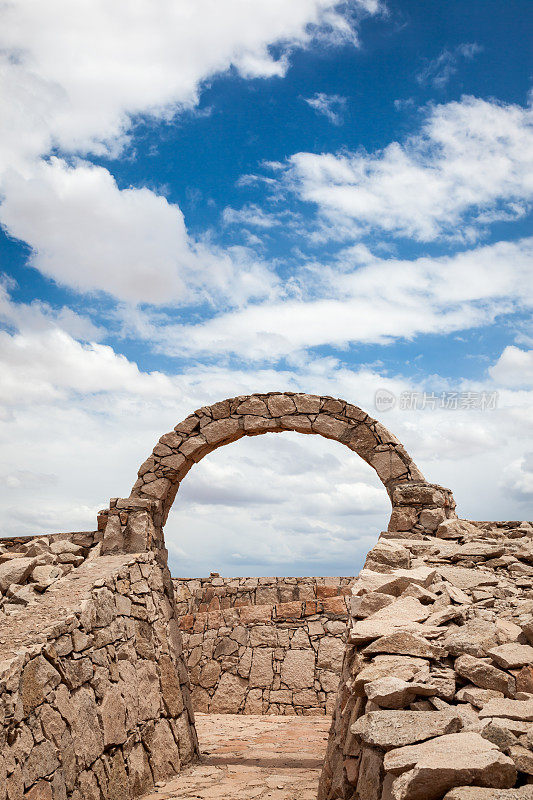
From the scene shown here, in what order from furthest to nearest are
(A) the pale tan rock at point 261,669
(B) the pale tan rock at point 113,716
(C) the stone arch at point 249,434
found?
(A) the pale tan rock at point 261,669 < (C) the stone arch at point 249,434 < (B) the pale tan rock at point 113,716

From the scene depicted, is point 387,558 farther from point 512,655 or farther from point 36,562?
point 36,562

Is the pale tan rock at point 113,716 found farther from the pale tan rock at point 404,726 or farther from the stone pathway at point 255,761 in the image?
the pale tan rock at point 404,726

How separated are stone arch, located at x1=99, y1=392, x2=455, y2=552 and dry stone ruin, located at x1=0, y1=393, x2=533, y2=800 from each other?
0.02 meters

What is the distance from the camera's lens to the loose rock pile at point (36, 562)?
6887mm

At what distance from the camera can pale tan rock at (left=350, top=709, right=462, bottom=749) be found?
322 centimetres

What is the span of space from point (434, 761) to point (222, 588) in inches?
415

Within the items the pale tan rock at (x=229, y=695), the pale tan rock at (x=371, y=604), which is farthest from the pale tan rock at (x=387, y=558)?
the pale tan rock at (x=229, y=695)

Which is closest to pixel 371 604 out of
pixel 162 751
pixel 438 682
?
pixel 438 682

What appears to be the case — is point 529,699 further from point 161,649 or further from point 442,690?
point 161,649

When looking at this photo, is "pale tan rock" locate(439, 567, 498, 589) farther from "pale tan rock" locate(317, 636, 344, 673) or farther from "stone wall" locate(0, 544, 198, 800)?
"pale tan rock" locate(317, 636, 344, 673)

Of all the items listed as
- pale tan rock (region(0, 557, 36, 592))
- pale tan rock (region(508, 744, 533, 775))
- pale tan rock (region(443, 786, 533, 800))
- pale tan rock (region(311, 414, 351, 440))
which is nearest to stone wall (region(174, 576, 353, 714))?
pale tan rock (region(311, 414, 351, 440))

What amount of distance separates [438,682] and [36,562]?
17.3 ft

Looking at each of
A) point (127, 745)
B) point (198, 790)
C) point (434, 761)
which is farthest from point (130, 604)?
point (434, 761)

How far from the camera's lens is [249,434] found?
29.2ft
